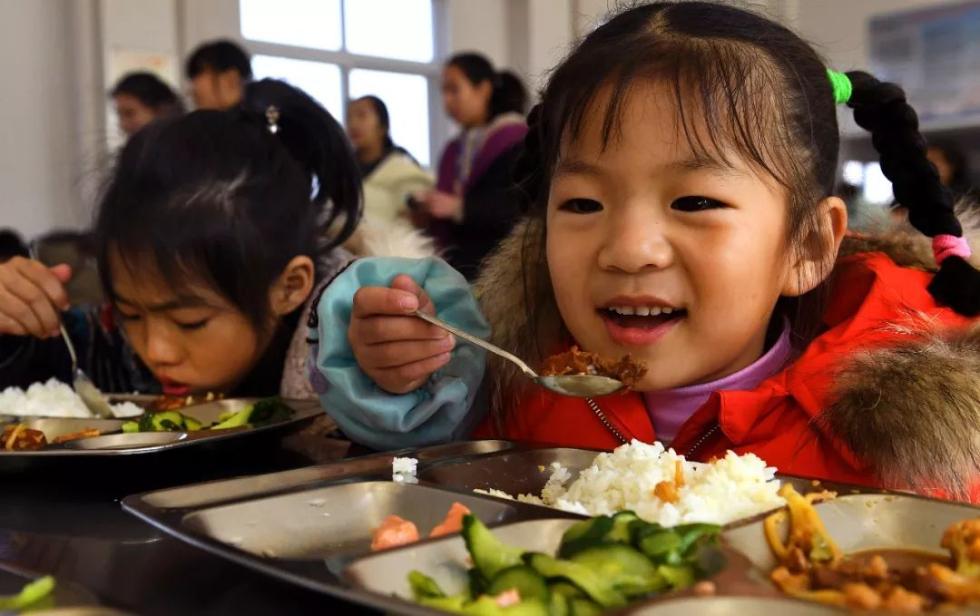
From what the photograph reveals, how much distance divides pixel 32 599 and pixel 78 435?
0.63 metres

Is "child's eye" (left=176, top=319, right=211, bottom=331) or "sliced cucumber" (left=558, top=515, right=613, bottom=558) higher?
"child's eye" (left=176, top=319, right=211, bottom=331)

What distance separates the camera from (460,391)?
4.00 feet

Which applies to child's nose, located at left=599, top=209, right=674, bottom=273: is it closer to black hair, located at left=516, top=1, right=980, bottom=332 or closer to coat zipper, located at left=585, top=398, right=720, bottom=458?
black hair, located at left=516, top=1, right=980, bottom=332

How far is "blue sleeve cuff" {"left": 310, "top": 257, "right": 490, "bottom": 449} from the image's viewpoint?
1193mm

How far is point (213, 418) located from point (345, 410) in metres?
0.23

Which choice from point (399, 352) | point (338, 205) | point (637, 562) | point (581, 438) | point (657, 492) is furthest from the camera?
point (338, 205)

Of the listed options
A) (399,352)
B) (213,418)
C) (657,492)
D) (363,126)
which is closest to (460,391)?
(399,352)

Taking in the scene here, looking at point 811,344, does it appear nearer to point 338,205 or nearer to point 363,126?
point 338,205

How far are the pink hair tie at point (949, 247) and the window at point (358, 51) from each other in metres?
4.70

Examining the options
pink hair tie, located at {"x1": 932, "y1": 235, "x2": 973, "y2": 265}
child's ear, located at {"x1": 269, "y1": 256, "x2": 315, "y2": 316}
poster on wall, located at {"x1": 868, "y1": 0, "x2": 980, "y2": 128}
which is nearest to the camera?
pink hair tie, located at {"x1": 932, "y1": 235, "x2": 973, "y2": 265}

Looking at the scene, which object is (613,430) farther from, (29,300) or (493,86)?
(493,86)

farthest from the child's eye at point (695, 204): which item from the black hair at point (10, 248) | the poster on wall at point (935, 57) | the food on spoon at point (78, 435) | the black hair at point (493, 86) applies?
the poster on wall at point (935, 57)

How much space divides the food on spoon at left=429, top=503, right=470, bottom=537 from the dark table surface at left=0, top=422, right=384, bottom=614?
0.10m

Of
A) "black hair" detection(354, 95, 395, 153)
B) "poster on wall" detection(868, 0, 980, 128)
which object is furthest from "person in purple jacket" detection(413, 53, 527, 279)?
"poster on wall" detection(868, 0, 980, 128)
